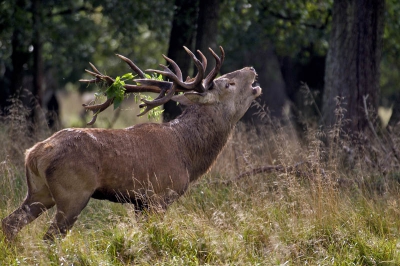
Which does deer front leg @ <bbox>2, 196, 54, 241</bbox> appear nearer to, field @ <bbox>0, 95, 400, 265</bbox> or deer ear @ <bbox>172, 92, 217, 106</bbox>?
field @ <bbox>0, 95, 400, 265</bbox>

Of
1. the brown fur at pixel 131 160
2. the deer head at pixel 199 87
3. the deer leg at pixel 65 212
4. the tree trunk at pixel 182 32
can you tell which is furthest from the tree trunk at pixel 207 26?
the deer leg at pixel 65 212

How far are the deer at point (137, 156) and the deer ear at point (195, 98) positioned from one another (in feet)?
0.03

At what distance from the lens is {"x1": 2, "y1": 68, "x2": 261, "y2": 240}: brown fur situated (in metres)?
5.41

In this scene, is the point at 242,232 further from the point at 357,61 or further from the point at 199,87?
the point at 357,61

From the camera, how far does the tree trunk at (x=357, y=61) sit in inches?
359

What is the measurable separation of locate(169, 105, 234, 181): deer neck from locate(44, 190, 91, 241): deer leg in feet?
4.52

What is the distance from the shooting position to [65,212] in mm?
5410

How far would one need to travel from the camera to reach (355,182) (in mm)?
6930

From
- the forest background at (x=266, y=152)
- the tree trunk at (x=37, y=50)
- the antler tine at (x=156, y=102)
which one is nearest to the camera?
the forest background at (x=266, y=152)

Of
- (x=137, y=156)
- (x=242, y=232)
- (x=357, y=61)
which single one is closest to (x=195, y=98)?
(x=137, y=156)

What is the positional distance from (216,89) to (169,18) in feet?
20.8

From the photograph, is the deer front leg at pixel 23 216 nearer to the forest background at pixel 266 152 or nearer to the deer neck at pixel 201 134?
the forest background at pixel 266 152

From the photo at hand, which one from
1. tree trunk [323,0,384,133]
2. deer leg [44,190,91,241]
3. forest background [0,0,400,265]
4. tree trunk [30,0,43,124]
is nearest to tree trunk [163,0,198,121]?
forest background [0,0,400,265]

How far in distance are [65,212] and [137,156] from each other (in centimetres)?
89
